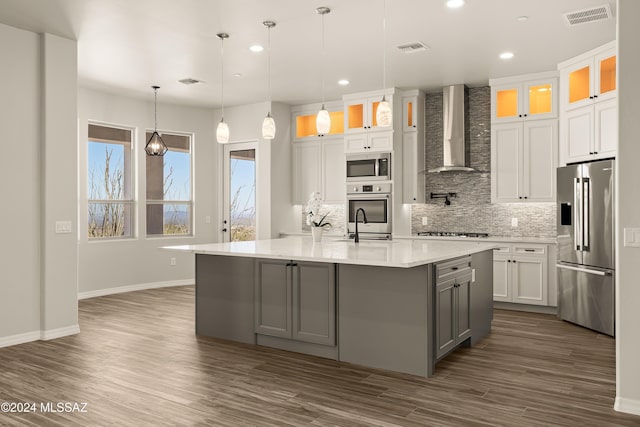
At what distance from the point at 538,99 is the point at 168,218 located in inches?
229

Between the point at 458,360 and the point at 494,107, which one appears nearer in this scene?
the point at 458,360

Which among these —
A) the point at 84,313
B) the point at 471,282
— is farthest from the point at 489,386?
the point at 84,313

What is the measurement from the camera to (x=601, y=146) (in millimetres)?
5527

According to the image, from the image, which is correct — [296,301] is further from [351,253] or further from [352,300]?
[351,253]

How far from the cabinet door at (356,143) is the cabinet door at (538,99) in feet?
7.02

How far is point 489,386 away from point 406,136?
4.34 metres

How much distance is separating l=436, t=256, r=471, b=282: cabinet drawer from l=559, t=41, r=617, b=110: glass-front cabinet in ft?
8.16

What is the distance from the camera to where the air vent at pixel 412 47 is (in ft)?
17.5

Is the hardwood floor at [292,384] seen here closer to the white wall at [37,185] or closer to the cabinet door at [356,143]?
the white wall at [37,185]

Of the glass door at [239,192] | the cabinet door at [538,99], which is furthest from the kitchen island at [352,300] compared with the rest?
the glass door at [239,192]

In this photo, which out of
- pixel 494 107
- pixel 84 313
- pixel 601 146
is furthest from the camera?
pixel 494 107

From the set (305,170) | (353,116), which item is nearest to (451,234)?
(353,116)

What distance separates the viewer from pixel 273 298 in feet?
15.2

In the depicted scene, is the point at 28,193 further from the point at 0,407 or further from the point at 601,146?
the point at 601,146
